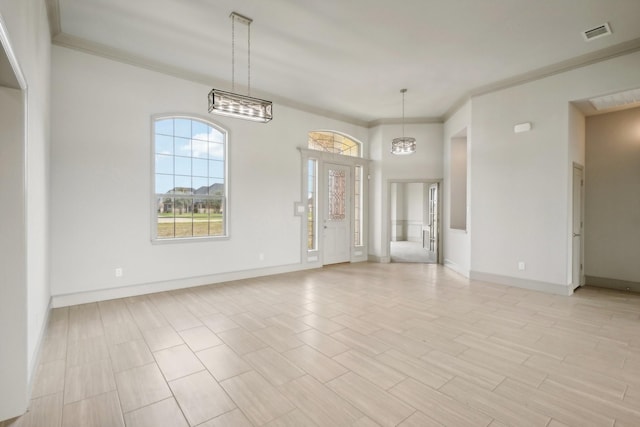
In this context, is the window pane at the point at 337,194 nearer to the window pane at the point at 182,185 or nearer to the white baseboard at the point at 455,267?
the white baseboard at the point at 455,267

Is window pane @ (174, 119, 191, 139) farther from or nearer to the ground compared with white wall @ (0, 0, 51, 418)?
farther from the ground

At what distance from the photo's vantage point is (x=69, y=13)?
3.44 m

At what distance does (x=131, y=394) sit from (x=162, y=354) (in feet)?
1.90

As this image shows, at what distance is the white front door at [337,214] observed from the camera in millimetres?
6840

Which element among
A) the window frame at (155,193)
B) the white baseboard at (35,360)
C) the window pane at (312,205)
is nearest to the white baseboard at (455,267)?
the window pane at (312,205)

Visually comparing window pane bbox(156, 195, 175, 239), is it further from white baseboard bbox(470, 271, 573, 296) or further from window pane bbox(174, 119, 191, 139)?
white baseboard bbox(470, 271, 573, 296)

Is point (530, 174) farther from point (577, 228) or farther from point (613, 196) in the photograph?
point (613, 196)

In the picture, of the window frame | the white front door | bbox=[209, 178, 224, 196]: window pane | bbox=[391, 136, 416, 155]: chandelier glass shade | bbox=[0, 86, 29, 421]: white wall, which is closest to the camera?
bbox=[0, 86, 29, 421]: white wall

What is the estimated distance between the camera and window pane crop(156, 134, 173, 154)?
15.3ft

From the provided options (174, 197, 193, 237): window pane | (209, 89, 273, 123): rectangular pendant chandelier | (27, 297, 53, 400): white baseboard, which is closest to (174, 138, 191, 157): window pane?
(174, 197, 193, 237): window pane

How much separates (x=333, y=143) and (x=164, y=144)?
358 centimetres

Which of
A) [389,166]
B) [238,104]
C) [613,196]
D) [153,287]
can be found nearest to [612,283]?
[613,196]

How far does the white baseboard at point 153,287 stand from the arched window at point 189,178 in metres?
0.68

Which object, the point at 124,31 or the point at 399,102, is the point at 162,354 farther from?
the point at 399,102
